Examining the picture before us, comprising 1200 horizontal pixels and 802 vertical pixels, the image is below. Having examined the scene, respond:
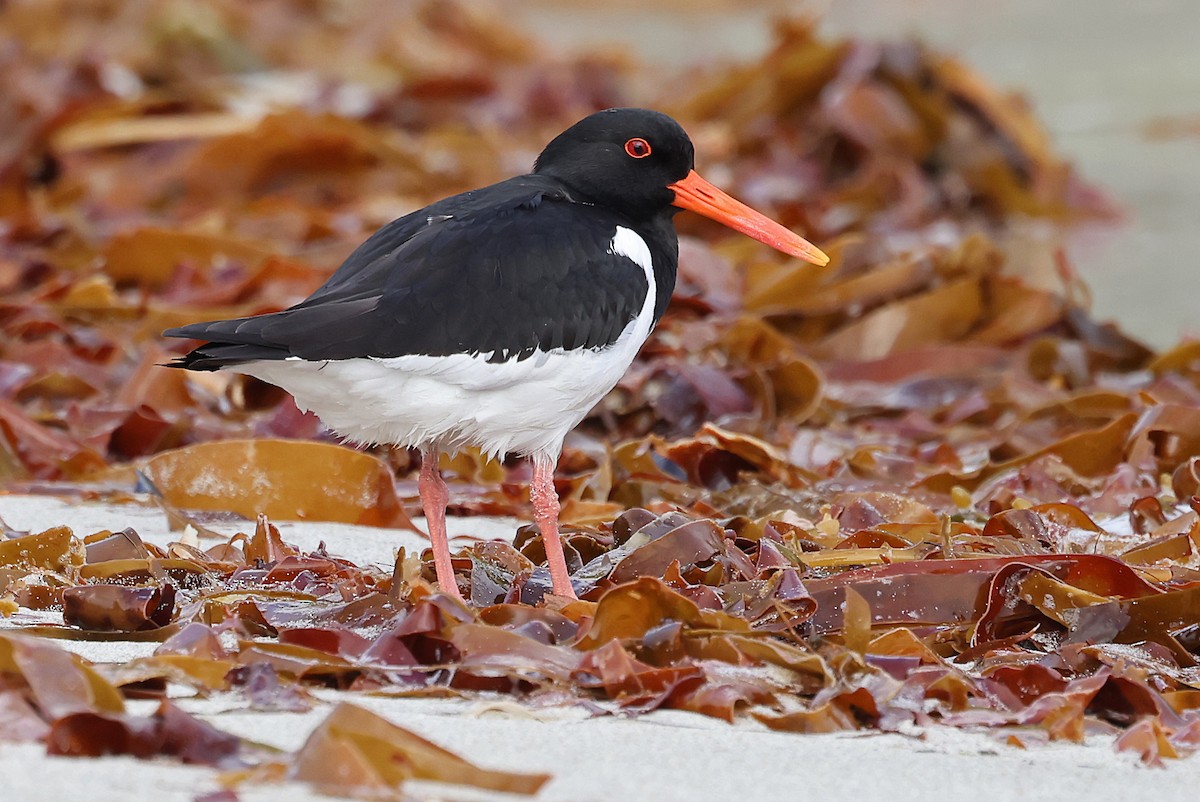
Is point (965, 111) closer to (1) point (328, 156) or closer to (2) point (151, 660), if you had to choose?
(1) point (328, 156)

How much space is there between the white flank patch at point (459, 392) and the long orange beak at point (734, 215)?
0.36 meters

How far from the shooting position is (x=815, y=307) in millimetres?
5207

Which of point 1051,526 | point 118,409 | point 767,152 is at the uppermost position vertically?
point 767,152

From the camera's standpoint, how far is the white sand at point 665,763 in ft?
6.19

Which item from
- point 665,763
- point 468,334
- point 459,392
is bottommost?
point 665,763

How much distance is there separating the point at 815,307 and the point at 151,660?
10.9ft

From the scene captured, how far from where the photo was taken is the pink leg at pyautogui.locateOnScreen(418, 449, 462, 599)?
291cm

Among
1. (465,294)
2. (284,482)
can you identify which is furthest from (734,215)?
(284,482)

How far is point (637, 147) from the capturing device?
3430mm

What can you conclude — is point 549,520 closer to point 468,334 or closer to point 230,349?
point 468,334

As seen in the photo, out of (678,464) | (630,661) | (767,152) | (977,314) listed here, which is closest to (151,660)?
(630,661)

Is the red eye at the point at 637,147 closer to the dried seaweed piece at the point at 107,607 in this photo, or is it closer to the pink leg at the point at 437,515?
the pink leg at the point at 437,515

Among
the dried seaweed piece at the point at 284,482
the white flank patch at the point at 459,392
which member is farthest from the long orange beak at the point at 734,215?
the dried seaweed piece at the point at 284,482

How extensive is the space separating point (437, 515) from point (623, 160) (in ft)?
2.97
